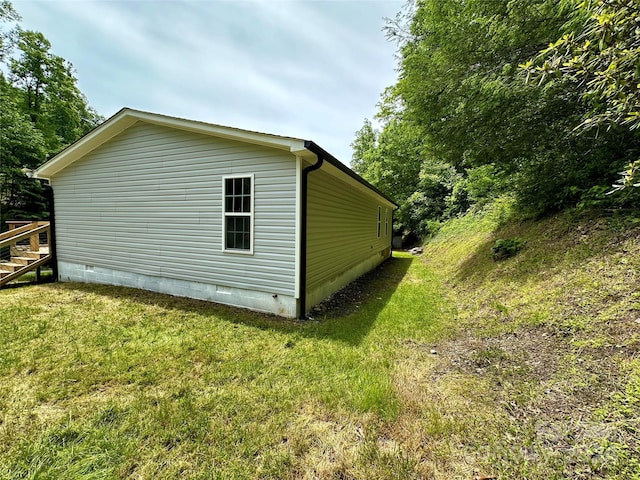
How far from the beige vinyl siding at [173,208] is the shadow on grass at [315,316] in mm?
519

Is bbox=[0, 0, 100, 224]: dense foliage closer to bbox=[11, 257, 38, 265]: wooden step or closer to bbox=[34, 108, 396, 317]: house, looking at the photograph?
bbox=[11, 257, 38, 265]: wooden step

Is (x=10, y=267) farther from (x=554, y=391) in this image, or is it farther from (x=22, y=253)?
(x=554, y=391)

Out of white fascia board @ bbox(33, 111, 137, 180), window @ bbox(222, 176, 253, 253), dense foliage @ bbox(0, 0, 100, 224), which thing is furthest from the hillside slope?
dense foliage @ bbox(0, 0, 100, 224)

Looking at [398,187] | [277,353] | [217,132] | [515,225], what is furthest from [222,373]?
[398,187]

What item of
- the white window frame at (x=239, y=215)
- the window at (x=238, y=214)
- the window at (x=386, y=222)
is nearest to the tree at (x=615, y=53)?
the white window frame at (x=239, y=215)

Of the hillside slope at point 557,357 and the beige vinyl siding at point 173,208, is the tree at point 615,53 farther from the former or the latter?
the beige vinyl siding at point 173,208

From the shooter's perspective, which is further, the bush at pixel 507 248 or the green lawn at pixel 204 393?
the bush at pixel 507 248

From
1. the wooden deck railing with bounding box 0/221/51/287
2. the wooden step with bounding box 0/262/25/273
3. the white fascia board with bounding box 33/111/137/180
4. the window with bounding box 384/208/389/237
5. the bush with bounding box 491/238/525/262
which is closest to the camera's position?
the bush with bounding box 491/238/525/262

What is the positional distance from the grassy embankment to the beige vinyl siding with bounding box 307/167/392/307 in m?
1.34

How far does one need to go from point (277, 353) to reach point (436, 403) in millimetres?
1986

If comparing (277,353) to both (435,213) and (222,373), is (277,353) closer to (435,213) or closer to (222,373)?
(222,373)

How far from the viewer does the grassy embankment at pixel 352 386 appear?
1856mm

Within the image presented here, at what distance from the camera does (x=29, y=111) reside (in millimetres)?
16109

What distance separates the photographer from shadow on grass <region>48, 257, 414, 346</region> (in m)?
4.31
